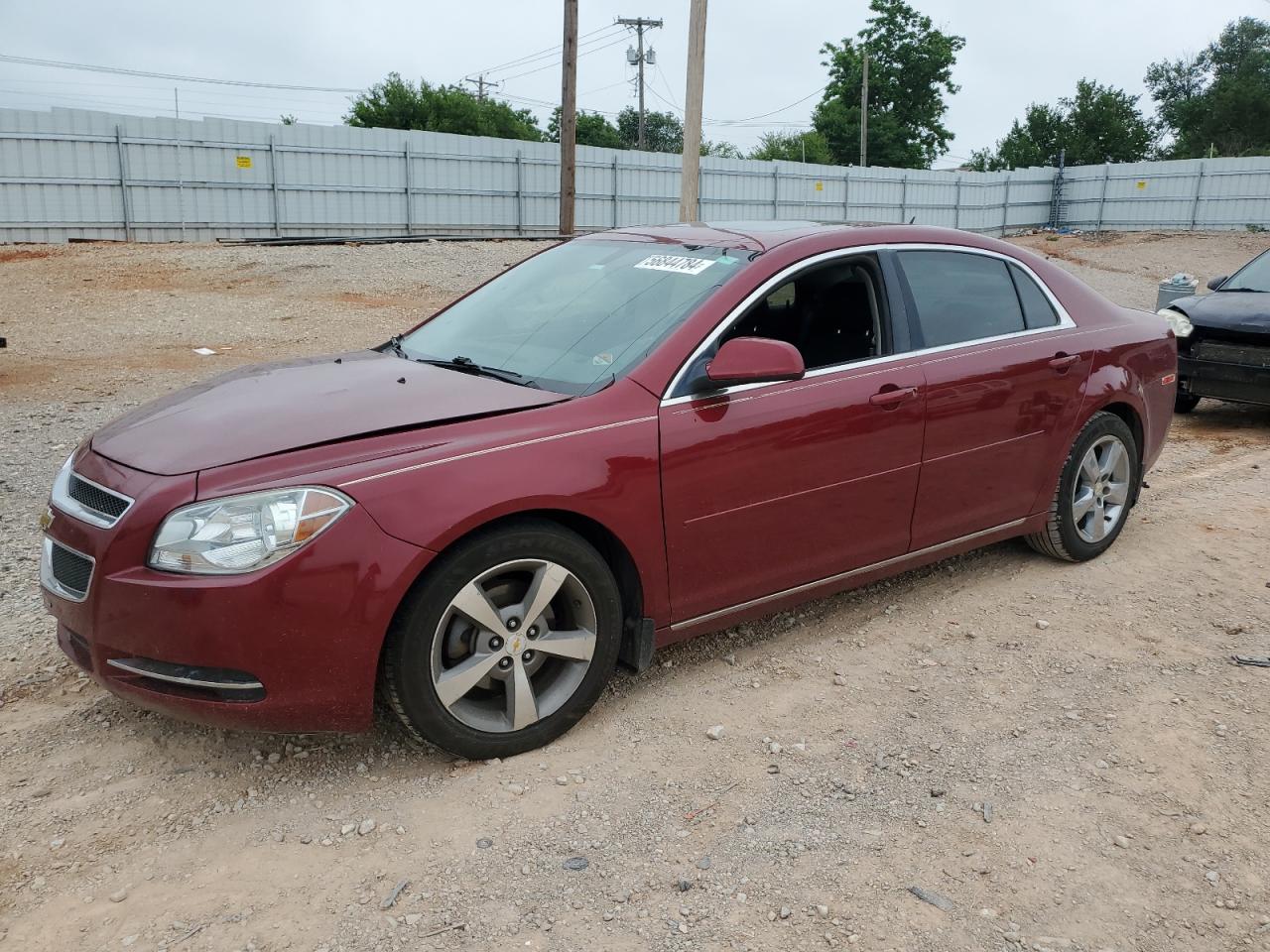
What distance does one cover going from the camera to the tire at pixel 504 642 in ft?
10.3

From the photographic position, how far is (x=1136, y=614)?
4.68 m

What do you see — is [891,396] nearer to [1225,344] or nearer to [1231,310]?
[1225,344]

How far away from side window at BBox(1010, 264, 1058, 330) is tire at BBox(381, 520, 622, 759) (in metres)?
2.52

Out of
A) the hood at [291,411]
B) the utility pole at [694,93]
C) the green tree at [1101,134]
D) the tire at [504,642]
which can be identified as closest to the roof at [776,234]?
the hood at [291,411]

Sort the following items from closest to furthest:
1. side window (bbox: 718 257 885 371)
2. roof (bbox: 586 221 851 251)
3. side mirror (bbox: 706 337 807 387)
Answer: side mirror (bbox: 706 337 807 387)
side window (bbox: 718 257 885 371)
roof (bbox: 586 221 851 251)

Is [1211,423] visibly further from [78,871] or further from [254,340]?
[254,340]

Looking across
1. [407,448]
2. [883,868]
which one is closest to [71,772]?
[407,448]

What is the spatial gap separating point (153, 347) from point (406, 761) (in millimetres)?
10445

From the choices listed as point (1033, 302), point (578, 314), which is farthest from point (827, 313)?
point (1033, 302)

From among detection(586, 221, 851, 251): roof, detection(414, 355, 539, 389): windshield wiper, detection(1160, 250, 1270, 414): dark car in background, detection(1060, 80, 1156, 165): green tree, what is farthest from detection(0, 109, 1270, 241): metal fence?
detection(1060, 80, 1156, 165): green tree

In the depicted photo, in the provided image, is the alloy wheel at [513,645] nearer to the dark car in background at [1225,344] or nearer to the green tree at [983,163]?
the dark car in background at [1225,344]

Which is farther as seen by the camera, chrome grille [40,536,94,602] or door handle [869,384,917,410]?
door handle [869,384,917,410]

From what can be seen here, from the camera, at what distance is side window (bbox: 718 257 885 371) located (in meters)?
4.05

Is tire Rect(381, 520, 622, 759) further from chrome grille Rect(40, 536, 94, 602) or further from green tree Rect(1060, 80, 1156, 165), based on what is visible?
green tree Rect(1060, 80, 1156, 165)
